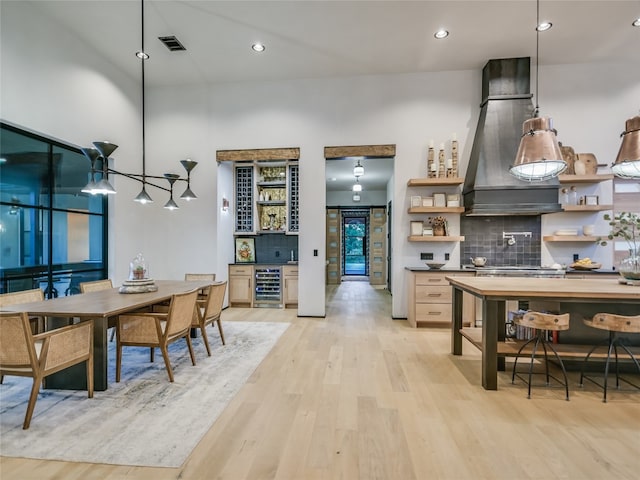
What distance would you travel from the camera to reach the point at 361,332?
4.45 metres

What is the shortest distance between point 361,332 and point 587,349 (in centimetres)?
249

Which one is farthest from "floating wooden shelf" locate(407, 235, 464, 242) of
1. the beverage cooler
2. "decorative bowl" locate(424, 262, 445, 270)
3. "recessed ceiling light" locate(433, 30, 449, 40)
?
"recessed ceiling light" locate(433, 30, 449, 40)

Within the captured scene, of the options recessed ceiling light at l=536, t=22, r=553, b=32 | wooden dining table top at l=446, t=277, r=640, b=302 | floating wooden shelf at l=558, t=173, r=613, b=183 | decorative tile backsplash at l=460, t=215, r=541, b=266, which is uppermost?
recessed ceiling light at l=536, t=22, r=553, b=32

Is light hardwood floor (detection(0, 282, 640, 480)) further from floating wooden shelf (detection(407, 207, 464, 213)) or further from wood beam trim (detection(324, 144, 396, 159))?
wood beam trim (detection(324, 144, 396, 159))

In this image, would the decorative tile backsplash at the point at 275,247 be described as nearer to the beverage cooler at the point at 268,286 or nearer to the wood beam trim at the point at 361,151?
the beverage cooler at the point at 268,286

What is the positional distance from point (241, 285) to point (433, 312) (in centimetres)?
347

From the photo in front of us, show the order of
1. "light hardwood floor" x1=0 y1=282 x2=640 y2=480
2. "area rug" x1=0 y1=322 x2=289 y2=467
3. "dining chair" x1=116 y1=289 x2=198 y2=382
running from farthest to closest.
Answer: "dining chair" x1=116 y1=289 x2=198 y2=382 → "area rug" x1=0 y1=322 x2=289 y2=467 → "light hardwood floor" x1=0 y1=282 x2=640 y2=480

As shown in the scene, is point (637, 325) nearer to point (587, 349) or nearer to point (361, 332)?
point (587, 349)

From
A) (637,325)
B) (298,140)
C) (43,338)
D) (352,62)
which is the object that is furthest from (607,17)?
(43,338)

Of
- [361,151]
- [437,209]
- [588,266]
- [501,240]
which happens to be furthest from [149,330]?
[588,266]

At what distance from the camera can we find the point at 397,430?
2088 millimetres

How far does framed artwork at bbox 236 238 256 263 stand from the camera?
6.28 metres

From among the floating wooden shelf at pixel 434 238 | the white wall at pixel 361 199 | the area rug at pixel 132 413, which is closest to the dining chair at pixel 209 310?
the area rug at pixel 132 413

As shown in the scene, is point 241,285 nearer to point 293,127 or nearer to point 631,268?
point 293,127
